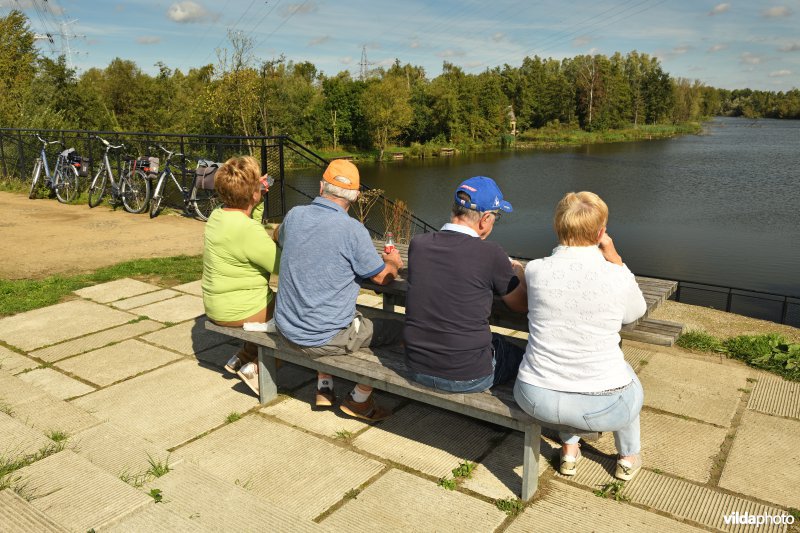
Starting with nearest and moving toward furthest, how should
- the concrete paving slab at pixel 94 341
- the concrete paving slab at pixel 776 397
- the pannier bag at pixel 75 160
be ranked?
the concrete paving slab at pixel 776 397, the concrete paving slab at pixel 94 341, the pannier bag at pixel 75 160

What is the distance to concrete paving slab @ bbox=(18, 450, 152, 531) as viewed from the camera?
210 cm

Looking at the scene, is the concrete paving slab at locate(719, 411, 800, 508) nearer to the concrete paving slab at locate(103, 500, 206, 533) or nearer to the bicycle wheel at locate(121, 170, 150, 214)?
the concrete paving slab at locate(103, 500, 206, 533)

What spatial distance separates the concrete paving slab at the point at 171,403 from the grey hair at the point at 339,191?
125 centimetres

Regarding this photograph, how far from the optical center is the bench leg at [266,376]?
3322 mm

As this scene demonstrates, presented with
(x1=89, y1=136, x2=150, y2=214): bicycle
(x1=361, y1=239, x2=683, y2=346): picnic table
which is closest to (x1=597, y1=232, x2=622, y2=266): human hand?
(x1=361, y1=239, x2=683, y2=346): picnic table

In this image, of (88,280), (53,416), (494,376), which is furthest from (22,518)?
(88,280)

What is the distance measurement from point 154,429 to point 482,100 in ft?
218

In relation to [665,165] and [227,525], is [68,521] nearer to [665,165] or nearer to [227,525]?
[227,525]

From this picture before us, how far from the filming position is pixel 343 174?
2.99 m

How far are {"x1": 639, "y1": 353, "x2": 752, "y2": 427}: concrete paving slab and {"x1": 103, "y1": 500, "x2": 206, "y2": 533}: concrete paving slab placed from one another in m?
2.44

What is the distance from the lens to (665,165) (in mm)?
35531

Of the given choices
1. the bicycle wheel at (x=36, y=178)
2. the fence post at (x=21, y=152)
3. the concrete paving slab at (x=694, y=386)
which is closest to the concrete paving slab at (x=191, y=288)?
the concrete paving slab at (x=694, y=386)

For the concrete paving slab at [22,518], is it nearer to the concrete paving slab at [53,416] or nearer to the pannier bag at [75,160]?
the concrete paving slab at [53,416]

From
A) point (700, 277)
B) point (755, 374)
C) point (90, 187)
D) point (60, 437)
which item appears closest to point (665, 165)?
point (700, 277)
